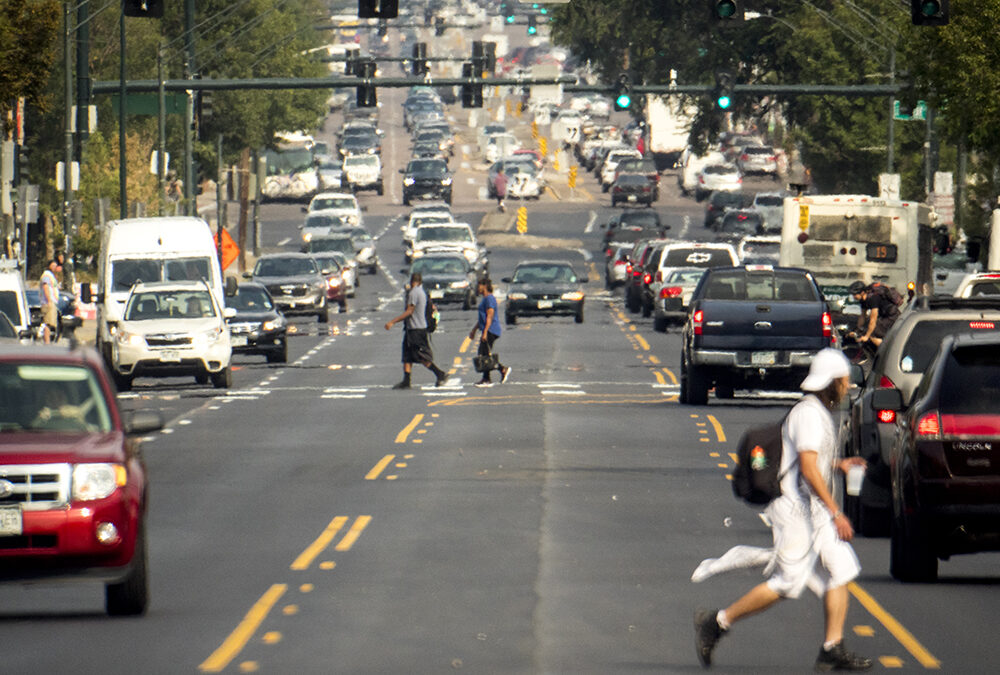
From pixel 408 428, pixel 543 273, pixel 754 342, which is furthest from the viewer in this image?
pixel 543 273

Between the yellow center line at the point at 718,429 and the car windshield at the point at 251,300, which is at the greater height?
the car windshield at the point at 251,300

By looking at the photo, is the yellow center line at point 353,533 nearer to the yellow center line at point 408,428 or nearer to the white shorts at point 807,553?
the white shorts at point 807,553

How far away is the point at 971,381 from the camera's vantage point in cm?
1365

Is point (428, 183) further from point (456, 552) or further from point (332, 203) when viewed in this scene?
point (456, 552)

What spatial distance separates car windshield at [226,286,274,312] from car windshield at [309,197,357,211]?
47.9 metres

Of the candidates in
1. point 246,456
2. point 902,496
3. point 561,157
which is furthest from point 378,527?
point 561,157

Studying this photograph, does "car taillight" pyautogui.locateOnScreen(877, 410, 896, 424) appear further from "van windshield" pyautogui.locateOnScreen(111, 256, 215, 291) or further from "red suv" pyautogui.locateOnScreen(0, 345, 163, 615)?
"van windshield" pyautogui.locateOnScreen(111, 256, 215, 291)

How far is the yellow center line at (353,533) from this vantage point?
53.1 feet

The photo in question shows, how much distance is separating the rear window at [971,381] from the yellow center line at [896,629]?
48.5 inches

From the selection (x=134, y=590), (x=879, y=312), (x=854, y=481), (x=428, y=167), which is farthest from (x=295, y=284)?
(x=428, y=167)

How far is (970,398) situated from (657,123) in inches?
4392

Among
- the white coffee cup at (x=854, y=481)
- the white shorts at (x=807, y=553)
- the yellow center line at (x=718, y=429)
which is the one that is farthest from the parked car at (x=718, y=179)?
the white shorts at (x=807, y=553)

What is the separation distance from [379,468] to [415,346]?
12.0m

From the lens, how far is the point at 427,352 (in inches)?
1352
